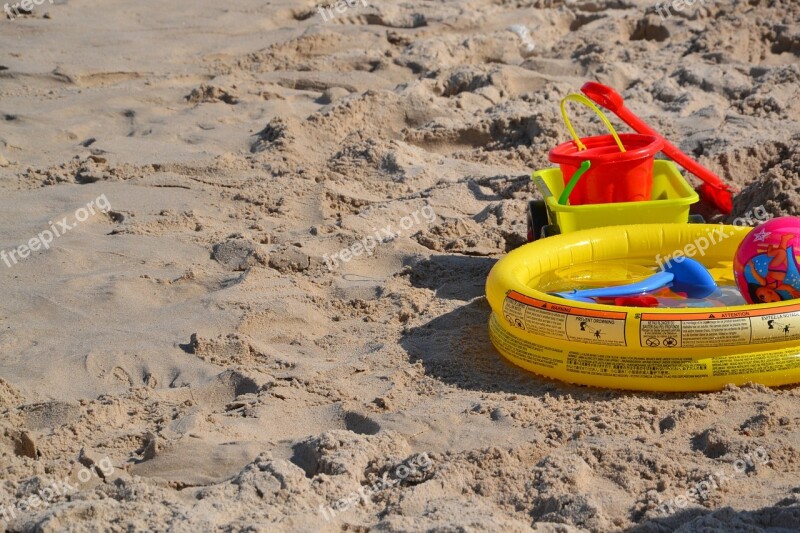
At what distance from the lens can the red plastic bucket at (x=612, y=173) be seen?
3.79 m

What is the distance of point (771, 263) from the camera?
10.2ft

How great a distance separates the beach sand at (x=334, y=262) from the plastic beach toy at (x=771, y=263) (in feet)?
1.22

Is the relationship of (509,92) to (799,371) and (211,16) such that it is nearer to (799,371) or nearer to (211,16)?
(211,16)

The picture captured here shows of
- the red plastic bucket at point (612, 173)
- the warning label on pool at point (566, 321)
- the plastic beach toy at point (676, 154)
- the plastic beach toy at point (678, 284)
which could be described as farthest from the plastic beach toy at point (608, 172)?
the warning label on pool at point (566, 321)

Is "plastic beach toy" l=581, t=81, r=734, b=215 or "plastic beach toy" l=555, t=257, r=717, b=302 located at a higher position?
"plastic beach toy" l=581, t=81, r=734, b=215

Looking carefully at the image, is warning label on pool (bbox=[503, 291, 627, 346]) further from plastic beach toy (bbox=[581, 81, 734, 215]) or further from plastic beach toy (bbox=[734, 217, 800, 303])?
plastic beach toy (bbox=[581, 81, 734, 215])

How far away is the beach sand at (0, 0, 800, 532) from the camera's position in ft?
8.02

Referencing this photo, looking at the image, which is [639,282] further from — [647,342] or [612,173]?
[647,342]

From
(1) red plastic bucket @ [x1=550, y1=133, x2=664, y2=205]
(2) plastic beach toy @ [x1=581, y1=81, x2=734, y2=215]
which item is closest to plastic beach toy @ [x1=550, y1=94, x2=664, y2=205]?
(1) red plastic bucket @ [x1=550, y1=133, x2=664, y2=205]

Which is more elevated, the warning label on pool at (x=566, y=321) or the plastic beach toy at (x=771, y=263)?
the plastic beach toy at (x=771, y=263)

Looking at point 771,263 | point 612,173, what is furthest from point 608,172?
point 771,263

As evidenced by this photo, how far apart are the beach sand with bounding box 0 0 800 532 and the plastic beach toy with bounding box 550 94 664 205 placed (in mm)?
472

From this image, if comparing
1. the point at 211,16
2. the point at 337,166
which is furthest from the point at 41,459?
the point at 211,16

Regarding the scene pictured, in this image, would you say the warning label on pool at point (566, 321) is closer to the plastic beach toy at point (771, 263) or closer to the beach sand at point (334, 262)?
the beach sand at point (334, 262)
